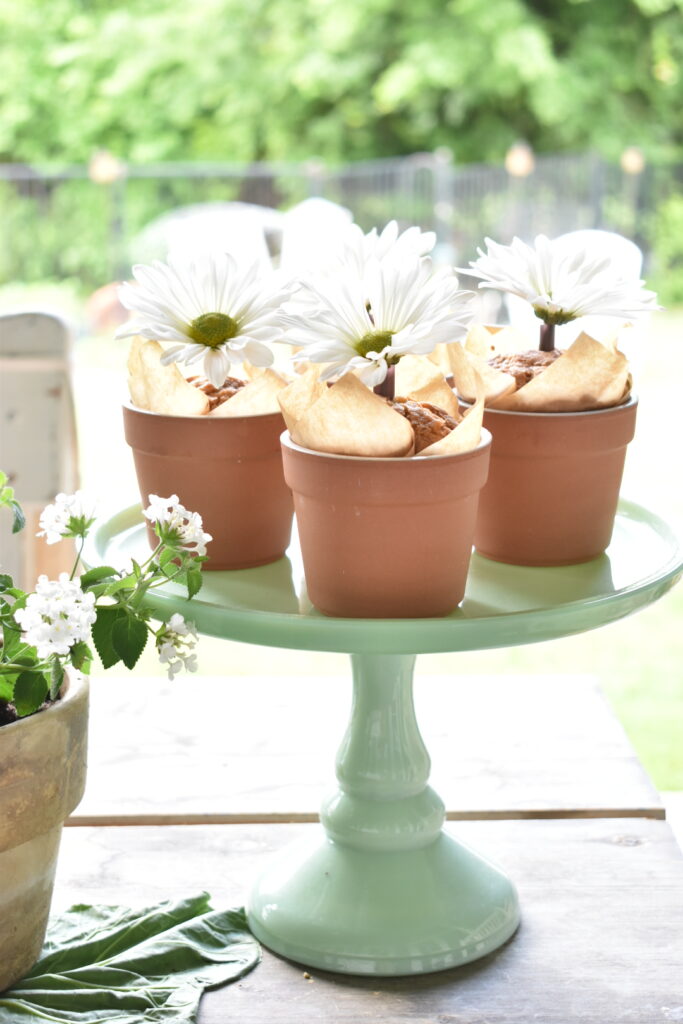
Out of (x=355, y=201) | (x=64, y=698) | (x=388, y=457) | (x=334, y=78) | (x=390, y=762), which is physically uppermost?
(x=334, y=78)

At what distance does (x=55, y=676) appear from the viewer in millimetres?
684

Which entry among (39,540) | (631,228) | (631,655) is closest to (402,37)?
(631,228)

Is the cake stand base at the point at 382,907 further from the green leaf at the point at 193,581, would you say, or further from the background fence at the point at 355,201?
the background fence at the point at 355,201

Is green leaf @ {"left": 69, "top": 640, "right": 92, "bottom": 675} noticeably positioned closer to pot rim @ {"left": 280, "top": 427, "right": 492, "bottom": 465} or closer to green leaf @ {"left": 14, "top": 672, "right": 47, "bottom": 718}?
green leaf @ {"left": 14, "top": 672, "right": 47, "bottom": 718}

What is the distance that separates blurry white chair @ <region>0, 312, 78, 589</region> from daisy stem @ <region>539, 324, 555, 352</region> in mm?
630

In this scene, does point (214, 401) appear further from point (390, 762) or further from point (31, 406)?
point (31, 406)

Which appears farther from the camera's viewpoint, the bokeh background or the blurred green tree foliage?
the blurred green tree foliage

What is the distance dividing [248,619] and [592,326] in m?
0.37

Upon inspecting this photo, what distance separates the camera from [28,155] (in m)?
11.0

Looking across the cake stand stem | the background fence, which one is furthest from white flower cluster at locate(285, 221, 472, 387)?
the background fence

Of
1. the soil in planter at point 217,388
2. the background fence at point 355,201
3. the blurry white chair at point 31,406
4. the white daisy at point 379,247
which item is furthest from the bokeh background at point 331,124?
the white daisy at point 379,247

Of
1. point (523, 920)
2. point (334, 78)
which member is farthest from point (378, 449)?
point (334, 78)

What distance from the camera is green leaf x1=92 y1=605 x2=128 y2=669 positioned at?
705mm

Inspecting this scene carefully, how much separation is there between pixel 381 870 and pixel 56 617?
32cm
